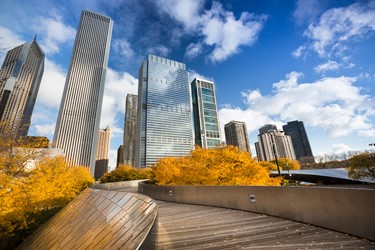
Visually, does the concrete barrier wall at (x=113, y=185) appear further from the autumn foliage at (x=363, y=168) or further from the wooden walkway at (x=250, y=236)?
the autumn foliage at (x=363, y=168)

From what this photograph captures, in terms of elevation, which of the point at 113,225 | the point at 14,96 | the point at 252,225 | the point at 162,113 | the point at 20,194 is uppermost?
the point at 162,113

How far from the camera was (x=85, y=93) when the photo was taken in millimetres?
122188

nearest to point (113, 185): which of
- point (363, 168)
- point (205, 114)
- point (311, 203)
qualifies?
point (311, 203)

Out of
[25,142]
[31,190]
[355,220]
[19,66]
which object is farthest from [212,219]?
[19,66]

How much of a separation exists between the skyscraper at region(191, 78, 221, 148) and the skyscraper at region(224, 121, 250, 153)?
35101 millimetres

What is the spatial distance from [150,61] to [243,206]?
16934cm

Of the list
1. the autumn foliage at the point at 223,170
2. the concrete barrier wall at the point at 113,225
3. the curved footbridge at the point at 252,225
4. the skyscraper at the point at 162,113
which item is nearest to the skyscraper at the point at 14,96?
the concrete barrier wall at the point at 113,225

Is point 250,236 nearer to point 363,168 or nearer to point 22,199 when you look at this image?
point 22,199

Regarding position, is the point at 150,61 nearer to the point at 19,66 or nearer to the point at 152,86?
the point at 152,86

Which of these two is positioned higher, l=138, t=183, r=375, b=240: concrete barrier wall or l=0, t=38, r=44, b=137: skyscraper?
l=0, t=38, r=44, b=137: skyscraper

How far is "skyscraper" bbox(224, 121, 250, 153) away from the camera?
18725 centimetres

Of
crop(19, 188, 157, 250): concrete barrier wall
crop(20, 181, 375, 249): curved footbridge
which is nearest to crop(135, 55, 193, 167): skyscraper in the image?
crop(19, 188, 157, 250): concrete barrier wall

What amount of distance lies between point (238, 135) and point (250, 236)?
193 meters

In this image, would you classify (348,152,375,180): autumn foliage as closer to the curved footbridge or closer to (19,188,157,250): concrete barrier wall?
the curved footbridge
